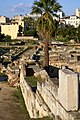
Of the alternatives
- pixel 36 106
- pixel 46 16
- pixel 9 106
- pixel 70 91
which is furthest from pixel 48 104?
pixel 46 16

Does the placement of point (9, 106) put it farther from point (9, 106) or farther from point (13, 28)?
point (13, 28)

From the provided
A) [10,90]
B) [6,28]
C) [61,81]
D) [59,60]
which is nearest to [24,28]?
[6,28]

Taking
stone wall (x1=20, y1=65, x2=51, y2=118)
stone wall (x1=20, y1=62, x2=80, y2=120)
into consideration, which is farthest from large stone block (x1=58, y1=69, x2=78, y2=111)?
stone wall (x1=20, y1=65, x2=51, y2=118)

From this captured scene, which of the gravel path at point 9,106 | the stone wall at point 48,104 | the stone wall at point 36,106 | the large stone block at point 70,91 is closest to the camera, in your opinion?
the large stone block at point 70,91

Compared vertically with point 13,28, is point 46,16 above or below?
above

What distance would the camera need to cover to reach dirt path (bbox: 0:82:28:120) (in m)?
16.9

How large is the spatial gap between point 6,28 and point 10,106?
116 metres

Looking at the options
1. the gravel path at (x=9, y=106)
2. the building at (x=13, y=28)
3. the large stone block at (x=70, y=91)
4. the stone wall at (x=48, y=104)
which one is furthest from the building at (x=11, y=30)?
the large stone block at (x=70, y=91)

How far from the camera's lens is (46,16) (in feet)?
83.9

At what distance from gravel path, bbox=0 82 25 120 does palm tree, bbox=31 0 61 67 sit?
4.77m

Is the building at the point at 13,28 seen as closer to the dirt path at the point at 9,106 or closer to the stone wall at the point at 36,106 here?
the dirt path at the point at 9,106

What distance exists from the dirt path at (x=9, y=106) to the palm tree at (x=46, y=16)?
4.82 meters

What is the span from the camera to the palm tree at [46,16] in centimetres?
2544

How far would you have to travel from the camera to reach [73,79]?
1002cm
